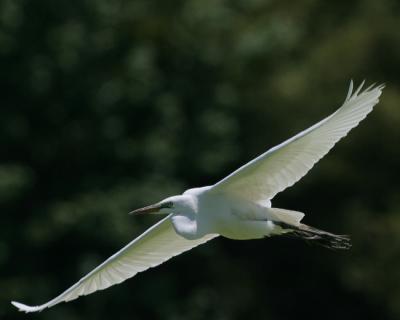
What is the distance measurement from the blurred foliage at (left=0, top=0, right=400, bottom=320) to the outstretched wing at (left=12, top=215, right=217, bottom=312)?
7.19 metres

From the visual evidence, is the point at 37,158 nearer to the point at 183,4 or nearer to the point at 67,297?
the point at 183,4

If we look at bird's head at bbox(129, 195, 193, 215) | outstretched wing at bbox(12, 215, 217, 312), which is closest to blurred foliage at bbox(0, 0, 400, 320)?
outstretched wing at bbox(12, 215, 217, 312)

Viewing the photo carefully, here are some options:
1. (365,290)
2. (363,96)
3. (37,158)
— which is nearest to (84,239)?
(37,158)

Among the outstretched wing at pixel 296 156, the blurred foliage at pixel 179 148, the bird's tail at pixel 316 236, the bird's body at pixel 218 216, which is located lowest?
the bird's tail at pixel 316 236

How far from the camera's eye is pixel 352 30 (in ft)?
78.0

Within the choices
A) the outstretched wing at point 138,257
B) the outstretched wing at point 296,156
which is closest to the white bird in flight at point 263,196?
the outstretched wing at point 296,156

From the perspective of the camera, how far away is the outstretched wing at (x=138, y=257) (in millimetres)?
9867

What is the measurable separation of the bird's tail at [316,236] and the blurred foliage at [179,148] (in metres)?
7.93

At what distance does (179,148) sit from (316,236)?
10.00 meters

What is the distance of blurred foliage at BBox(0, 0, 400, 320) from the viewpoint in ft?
59.9

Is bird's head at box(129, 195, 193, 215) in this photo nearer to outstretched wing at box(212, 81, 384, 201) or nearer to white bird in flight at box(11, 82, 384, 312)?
white bird in flight at box(11, 82, 384, 312)

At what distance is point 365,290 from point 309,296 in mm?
1528

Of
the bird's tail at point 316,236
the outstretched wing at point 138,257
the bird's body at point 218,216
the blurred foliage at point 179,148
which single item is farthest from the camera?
the blurred foliage at point 179,148

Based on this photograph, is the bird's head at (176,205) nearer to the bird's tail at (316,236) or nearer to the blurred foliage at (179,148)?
the bird's tail at (316,236)
